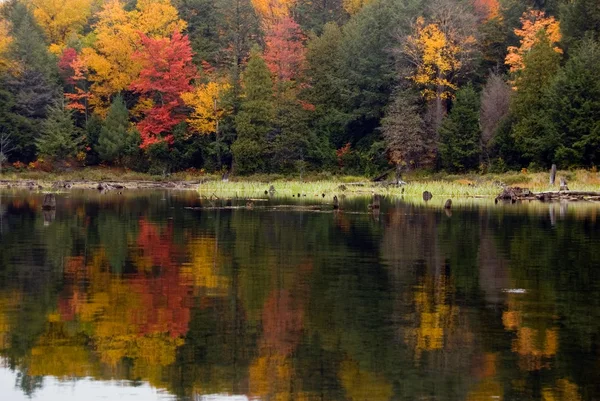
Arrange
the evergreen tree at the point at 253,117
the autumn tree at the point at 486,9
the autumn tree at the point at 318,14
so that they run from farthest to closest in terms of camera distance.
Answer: the autumn tree at the point at 318,14 < the autumn tree at the point at 486,9 < the evergreen tree at the point at 253,117

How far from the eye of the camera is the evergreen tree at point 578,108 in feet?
225

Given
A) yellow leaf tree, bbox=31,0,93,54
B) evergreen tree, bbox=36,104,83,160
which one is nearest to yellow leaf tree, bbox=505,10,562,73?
evergreen tree, bbox=36,104,83,160

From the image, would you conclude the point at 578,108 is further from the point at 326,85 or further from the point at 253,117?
the point at 253,117

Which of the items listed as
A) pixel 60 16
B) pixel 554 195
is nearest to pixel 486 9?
pixel 554 195

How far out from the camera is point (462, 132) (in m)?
78.4

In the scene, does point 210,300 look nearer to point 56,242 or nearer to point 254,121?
point 56,242

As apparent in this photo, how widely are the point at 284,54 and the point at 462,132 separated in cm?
1996

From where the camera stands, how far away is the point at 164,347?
14141 mm

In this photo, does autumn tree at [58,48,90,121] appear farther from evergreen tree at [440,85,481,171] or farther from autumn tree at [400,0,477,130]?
evergreen tree at [440,85,481,171]

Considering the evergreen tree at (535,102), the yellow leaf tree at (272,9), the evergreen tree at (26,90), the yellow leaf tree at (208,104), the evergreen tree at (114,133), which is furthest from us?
the yellow leaf tree at (272,9)

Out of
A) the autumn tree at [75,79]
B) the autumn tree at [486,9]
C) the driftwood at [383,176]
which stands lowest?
the driftwood at [383,176]

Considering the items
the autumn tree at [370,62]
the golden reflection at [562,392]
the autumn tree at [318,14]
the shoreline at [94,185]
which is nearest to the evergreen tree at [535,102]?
the autumn tree at [370,62]

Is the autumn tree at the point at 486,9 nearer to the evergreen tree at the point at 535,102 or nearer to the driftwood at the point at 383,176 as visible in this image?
the evergreen tree at the point at 535,102

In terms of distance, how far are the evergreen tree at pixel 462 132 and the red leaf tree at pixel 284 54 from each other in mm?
17770
